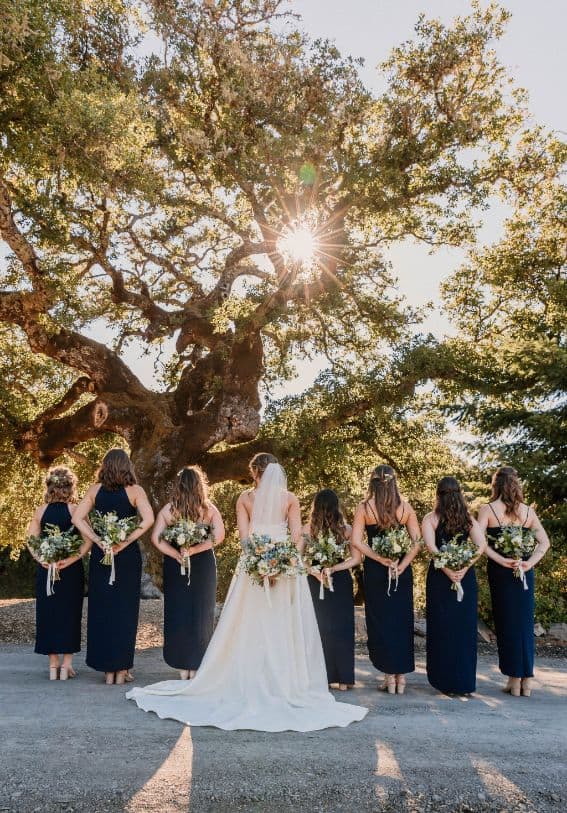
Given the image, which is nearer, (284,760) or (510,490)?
(284,760)

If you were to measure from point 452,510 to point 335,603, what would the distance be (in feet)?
5.27

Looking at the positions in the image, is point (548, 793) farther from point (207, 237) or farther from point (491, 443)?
point (207, 237)

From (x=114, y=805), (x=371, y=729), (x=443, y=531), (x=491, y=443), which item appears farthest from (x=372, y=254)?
(x=114, y=805)

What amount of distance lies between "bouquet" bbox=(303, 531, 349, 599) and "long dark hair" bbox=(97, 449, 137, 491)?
6.72 ft

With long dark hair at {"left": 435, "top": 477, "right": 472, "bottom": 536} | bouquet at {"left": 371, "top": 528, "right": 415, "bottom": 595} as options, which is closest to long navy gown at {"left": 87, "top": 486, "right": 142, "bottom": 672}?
bouquet at {"left": 371, "top": 528, "right": 415, "bottom": 595}

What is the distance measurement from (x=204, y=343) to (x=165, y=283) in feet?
7.39

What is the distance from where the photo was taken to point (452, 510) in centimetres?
752

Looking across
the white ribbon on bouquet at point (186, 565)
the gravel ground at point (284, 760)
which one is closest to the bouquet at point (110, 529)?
the white ribbon on bouquet at point (186, 565)

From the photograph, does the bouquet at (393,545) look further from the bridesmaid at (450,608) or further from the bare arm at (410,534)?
the bridesmaid at (450,608)

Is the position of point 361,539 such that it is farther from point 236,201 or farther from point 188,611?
point 236,201

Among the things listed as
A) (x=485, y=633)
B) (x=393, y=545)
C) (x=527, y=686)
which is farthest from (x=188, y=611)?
(x=485, y=633)

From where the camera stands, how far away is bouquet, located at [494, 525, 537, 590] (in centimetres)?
743

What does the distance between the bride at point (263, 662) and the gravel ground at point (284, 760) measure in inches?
10.8

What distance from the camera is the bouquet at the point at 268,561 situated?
6984mm
